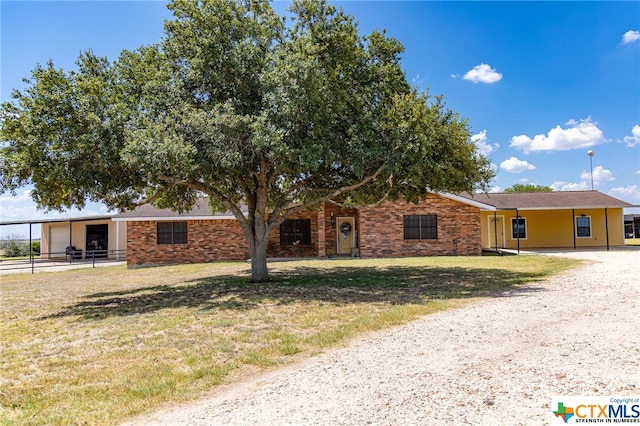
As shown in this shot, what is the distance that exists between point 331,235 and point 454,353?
19.4 metres

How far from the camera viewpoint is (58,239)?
1332 inches

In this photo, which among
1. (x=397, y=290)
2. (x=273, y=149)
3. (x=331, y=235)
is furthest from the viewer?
(x=331, y=235)

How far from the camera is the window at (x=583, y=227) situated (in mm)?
26016

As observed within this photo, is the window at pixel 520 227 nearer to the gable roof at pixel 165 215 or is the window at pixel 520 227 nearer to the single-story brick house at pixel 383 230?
the single-story brick house at pixel 383 230

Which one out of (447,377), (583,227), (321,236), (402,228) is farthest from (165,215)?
(583,227)

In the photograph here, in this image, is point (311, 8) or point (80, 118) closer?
point (80, 118)

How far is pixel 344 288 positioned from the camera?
11.9m

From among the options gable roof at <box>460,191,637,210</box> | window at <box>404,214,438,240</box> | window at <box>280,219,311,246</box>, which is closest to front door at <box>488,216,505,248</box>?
gable roof at <box>460,191,637,210</box>

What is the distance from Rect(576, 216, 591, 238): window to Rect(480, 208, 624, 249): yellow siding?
159 mm

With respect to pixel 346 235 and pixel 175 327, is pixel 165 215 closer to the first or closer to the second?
pixel 346 235

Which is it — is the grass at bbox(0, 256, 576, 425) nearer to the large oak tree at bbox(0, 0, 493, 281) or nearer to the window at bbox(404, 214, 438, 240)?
the large oak tree at bbox(0, 0, 493, 281)

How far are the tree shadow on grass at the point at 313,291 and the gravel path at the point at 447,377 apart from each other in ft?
10.7

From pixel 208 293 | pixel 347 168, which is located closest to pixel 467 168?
pixel 347 168

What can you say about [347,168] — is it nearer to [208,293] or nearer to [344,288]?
[344,288]
